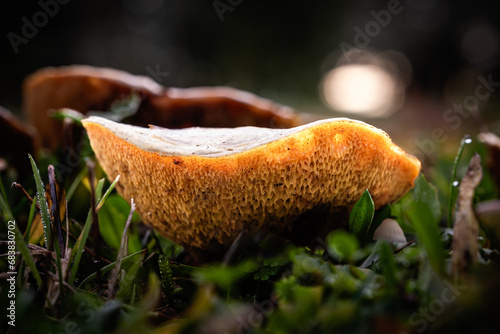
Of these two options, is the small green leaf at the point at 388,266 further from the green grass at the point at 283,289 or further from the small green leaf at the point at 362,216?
the small green leaf at the point at 362,216

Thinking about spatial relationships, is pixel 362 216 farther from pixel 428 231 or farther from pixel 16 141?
pixel 16 141

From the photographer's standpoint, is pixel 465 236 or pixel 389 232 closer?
pixel 465 236

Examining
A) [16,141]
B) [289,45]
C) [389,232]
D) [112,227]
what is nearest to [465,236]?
[389,232]

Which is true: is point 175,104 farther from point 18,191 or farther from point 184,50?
point 184,50

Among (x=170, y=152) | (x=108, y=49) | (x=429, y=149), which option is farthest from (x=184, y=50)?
(x=170, y=152)

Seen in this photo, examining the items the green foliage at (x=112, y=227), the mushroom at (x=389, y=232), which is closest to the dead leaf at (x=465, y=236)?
the mushroom at (x=389, y=232)

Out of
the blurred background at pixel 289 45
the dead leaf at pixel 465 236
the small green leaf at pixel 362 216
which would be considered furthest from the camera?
the blurred background at pixel 289 45

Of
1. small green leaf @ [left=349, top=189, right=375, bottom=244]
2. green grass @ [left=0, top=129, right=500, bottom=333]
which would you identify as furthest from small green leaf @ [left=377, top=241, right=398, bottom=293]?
small green leaf @ [left=349, top=189, right=375, bottom=244]
